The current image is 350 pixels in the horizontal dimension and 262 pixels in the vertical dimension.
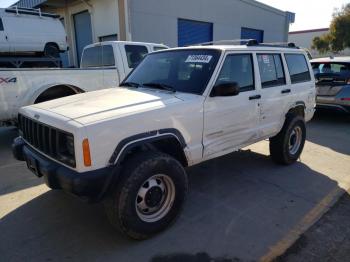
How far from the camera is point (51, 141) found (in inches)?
118

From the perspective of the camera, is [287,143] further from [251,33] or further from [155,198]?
[251,33]

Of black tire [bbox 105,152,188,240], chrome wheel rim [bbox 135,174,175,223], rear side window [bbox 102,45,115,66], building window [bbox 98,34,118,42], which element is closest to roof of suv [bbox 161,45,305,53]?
black tire [bbox 105,152,188,240]

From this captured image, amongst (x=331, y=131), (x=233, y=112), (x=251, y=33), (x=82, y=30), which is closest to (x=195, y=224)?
(x=233, y=112)

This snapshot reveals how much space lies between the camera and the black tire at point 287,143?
16.4 feet

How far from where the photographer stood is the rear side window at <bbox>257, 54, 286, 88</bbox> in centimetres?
441

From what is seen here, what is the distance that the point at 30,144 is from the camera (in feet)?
11.5

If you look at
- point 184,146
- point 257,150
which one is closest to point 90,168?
point 184,146

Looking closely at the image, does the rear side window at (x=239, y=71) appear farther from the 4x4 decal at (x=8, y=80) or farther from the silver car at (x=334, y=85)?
the silver car at (x=334, y=85)

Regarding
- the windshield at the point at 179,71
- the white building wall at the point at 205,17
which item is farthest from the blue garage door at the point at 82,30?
the windshield at the point at 179,71

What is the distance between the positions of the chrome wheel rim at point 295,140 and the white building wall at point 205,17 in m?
10.1

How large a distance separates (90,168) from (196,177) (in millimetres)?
2310

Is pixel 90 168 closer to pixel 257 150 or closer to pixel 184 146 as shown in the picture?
pixel 184 146

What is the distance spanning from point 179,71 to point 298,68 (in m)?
2.37

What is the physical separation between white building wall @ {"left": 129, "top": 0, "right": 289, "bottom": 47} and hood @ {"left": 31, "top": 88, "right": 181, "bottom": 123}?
35.3 feet
